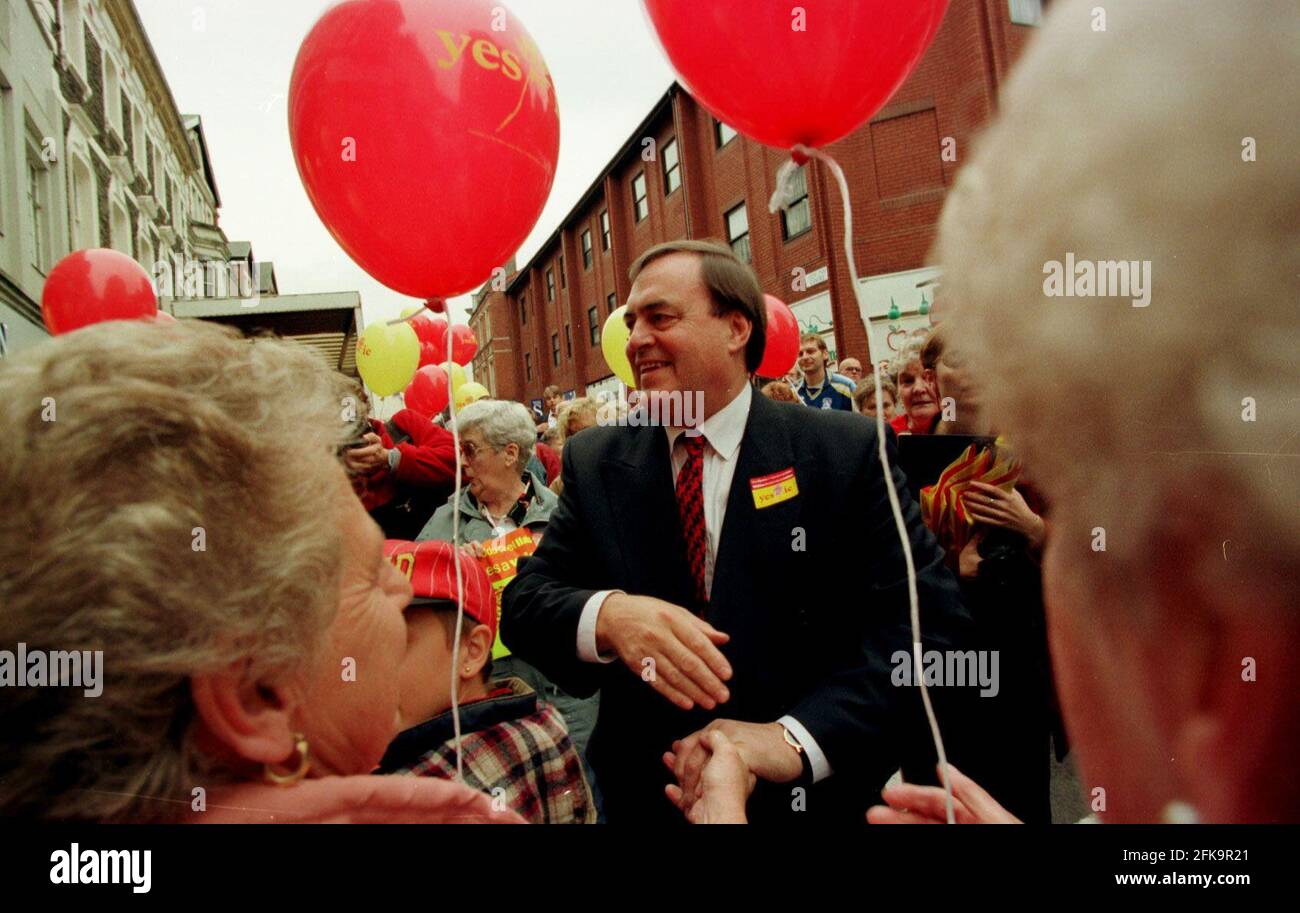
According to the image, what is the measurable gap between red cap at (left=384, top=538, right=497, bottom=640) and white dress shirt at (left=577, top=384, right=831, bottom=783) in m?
0.31

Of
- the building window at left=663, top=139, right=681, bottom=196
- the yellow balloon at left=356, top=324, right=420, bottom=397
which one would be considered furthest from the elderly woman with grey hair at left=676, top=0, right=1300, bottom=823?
the building window at left=663, top=139, right=681, bottom=196

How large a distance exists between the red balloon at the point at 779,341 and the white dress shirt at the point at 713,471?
3402 mm

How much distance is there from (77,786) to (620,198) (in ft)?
76.5

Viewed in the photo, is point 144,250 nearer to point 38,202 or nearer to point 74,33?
point 74,33

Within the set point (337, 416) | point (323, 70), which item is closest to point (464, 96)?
point (323, 70)

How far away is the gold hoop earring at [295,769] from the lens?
71cm

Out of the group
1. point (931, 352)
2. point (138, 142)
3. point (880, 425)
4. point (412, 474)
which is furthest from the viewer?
point (138, 142)

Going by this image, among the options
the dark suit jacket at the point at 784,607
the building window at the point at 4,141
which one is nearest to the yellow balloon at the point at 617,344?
the dark suit jacket at the point at 784,607

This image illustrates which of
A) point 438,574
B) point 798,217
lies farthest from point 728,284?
point 798,217

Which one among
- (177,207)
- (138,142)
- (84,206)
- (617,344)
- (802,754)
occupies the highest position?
(177,207)

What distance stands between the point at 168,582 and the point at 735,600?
0.96m

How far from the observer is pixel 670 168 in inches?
738
